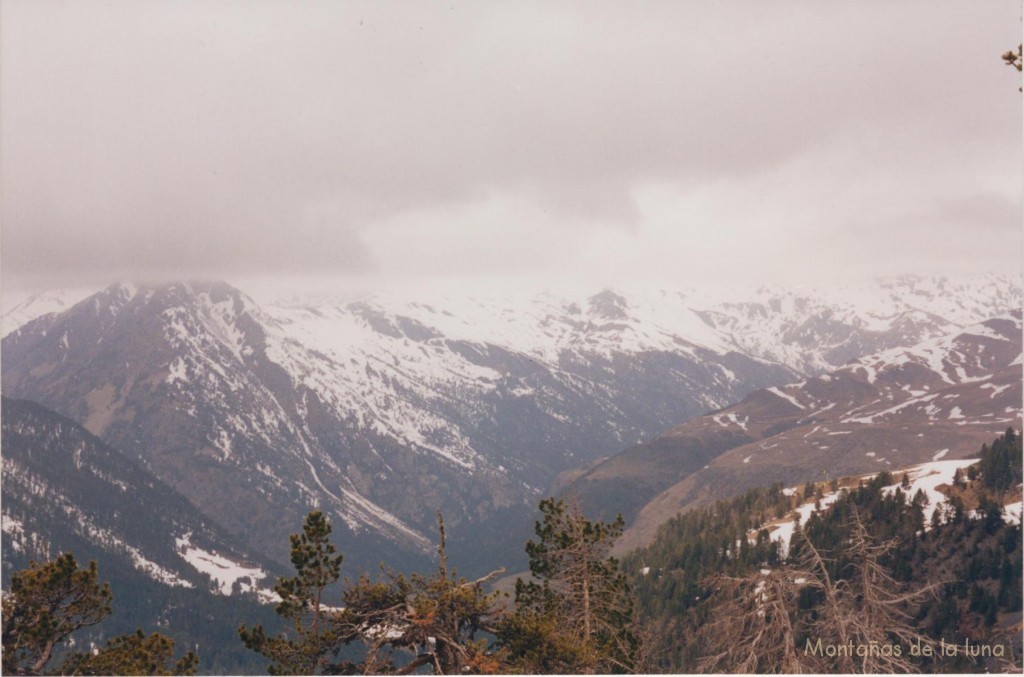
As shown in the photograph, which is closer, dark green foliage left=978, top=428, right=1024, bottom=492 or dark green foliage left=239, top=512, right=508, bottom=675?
dark green foliage left=239, top=512, right=508, bottom=675

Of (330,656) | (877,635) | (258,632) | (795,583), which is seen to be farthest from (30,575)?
(877,635)

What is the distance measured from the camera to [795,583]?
77.6 ft

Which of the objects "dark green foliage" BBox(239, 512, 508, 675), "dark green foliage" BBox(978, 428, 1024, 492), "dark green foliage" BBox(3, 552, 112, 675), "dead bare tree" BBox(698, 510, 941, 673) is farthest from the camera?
"dark green foliage" BBox(978, 428, 1024, 492)

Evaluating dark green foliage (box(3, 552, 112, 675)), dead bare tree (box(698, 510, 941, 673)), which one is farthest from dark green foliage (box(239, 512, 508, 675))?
dead bare tree (box(698, 510, 941, 673))

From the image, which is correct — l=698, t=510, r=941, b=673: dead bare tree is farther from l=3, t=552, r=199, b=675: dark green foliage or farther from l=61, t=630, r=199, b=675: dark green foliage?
l=3, t=552, r=199, b=675: dark green foliage

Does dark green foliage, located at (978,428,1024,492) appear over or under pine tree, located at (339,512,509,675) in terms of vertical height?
over

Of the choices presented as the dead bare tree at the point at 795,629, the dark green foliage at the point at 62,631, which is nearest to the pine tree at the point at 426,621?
the dead bare tree at the point at 795,629

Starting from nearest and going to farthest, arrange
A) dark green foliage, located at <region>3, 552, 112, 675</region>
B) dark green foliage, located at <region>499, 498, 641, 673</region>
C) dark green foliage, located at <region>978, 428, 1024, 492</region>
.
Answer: dark green foliage, located at <region>499, 498, 641, 673</region>
dark green foliage, located at <region>3, 552, 112, 675</region>
dark green foliage, located at <region>978, 428, 1024, 492</region>

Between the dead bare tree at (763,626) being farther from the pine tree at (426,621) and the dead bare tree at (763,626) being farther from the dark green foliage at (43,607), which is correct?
the dark green foliage at (43,607)

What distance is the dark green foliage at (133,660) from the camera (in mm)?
26781

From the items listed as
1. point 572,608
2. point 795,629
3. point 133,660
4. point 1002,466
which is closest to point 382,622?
point 133,660

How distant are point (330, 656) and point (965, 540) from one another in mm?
Answer: 186943

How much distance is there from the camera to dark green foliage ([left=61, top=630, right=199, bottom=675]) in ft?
87.9

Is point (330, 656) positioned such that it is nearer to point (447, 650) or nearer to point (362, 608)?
point (362, 608)
